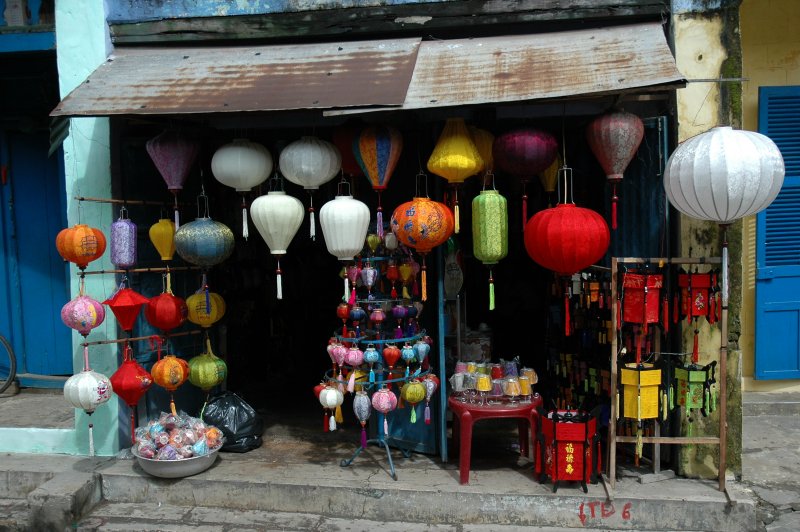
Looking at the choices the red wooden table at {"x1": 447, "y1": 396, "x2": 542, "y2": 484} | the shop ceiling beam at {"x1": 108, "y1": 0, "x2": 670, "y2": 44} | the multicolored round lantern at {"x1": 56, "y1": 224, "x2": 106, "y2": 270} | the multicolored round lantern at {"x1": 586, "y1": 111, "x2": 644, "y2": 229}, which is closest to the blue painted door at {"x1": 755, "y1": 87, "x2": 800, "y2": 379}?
the shop ceiling beam at {"x1": 108, "y1": 0, "x2": 670, "y2": 44}

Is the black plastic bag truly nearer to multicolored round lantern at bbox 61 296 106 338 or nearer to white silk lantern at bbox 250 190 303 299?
multicolored round lantern at bbox 61 296 106 338

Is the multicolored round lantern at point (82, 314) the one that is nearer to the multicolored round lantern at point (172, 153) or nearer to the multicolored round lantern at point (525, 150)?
the multicolored round lantern at point (172, 153)

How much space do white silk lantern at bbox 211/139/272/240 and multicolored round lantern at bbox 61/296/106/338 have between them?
136 centimetres

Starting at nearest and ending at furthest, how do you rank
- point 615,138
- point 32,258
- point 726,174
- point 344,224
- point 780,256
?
point 726,174 < point 615,138 < point 344,224 < point 780,256 < point 32,258

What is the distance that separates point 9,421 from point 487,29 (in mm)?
6090

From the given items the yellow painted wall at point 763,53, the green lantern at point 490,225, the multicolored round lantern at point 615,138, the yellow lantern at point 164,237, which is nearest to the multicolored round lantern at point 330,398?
the green lantern at point 490,225

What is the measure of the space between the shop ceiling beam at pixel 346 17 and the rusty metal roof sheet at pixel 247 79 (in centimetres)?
16

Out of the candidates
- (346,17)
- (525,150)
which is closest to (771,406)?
(525,150)

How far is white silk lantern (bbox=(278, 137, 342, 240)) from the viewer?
15.9 ft

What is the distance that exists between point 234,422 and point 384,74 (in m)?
3.32

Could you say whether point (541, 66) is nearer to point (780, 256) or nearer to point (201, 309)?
point (201, 309)

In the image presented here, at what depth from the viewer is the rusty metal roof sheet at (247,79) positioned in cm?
456

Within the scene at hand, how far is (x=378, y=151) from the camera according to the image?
15.7 ft

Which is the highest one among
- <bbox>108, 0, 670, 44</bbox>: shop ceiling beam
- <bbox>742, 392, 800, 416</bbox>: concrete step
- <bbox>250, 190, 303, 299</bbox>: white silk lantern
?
<bbox>108, 0, 670, 44</bbox>: shop ceiling beam
